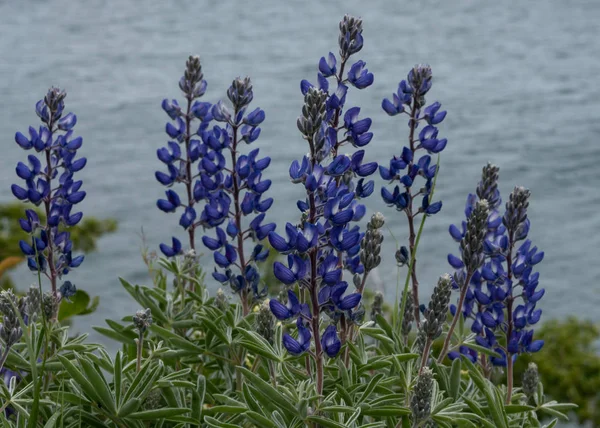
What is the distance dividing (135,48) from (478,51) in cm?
596

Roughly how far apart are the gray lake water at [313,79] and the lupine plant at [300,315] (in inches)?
186

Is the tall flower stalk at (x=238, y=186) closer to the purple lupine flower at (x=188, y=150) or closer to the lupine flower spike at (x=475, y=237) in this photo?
the purple lupine flower at (x=188, y=150)

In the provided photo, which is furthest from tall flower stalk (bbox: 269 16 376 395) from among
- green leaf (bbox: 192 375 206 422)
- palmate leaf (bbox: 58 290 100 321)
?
palmate leaf (bbox: 58 290 100 321)

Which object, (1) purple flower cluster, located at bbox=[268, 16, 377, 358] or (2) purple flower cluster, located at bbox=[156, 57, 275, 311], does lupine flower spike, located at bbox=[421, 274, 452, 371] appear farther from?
(2) purple flower cluster, located at bbox=[156, 57, 275, 311]

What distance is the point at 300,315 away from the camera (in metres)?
2.20

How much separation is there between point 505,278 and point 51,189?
55.1 inches

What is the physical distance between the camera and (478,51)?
50.5ft

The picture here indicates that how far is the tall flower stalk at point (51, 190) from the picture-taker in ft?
9.07

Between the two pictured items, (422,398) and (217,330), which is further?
(217,330)

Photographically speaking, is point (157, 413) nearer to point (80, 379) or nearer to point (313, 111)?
point (80, 379)

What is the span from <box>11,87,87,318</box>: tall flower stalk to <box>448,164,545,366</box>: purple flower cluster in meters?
1.18

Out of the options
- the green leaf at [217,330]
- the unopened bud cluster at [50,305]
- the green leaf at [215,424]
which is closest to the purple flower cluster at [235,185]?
the green leaf at [217,330]

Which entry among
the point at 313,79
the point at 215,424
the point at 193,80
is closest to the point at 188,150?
the point at 193,80

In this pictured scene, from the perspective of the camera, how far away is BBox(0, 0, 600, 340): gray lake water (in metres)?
9.34
